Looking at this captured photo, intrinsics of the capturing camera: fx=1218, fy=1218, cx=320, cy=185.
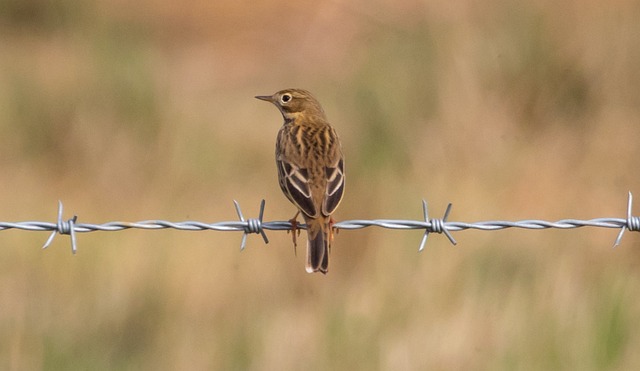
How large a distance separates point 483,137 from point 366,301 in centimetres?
364

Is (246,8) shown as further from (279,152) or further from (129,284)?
(279,152)

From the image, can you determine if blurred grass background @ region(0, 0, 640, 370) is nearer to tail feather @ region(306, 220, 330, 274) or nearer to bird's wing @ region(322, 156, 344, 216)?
bird's wing @ region(322, 156, 344, 216)

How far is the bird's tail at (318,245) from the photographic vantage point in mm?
6648

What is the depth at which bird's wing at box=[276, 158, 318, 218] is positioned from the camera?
268 inches

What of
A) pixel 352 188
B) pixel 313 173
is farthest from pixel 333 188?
pixel 352 188

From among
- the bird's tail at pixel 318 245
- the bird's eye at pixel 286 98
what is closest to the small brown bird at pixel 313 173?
the bird's tail at pixel 318 245

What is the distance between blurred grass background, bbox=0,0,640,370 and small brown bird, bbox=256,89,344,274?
1445mm

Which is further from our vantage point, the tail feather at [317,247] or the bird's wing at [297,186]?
the bird's wing at [297,186]

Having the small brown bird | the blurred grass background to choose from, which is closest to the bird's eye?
the small brown bird

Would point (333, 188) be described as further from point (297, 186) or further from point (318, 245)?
point (318, 245)

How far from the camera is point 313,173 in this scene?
720cm

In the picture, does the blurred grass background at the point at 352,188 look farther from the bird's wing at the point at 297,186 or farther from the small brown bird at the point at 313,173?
the bird's wing at the point at 297,186

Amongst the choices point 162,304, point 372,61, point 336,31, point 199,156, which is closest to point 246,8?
point 336,31

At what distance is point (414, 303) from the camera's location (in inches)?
354
